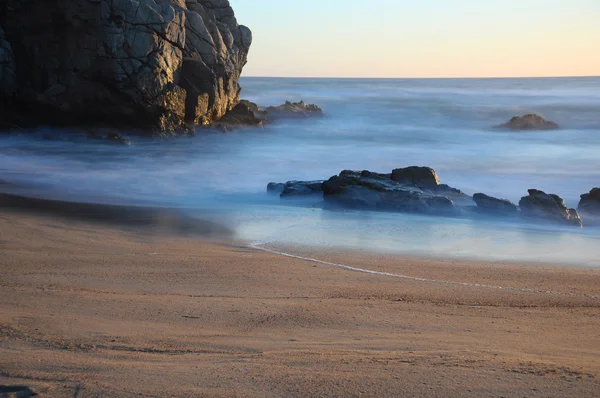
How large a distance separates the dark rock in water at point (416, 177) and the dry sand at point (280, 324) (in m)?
6.02

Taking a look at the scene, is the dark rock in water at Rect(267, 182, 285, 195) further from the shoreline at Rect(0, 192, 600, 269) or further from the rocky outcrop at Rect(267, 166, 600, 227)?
the shoreline at Rect(0, 192, 600, 269)

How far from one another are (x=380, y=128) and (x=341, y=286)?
29.2m

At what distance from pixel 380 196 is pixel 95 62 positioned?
13866mm

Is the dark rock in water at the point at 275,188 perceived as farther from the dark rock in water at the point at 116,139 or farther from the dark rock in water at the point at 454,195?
the dark rock in water at the point at 116,139

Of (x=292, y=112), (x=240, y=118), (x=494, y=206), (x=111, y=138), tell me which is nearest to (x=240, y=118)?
(x=240, y=118)

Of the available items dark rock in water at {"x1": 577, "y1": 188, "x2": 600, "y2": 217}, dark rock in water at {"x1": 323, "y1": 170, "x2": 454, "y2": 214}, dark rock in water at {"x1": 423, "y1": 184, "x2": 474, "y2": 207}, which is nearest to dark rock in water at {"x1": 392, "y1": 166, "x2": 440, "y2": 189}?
dark rock in water at {"x1": 423, "y1": 184, "x2": 474, "y2": 207}

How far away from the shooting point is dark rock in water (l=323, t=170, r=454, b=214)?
43.9 feet

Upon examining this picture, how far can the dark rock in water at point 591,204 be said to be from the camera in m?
13.6

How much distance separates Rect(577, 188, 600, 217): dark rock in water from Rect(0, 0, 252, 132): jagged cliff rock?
14.9 m

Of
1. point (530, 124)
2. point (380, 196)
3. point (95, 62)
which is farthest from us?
point (530, 124)

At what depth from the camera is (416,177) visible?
14828mm

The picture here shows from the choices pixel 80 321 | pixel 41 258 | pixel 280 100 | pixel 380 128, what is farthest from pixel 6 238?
pixel 280 100

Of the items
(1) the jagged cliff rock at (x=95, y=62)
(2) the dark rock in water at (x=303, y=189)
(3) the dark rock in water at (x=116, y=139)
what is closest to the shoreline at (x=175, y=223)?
(2) the dark rock in water at (x=303, y=189)

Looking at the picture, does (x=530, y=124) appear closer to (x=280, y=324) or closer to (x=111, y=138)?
(x=111, y=138)
